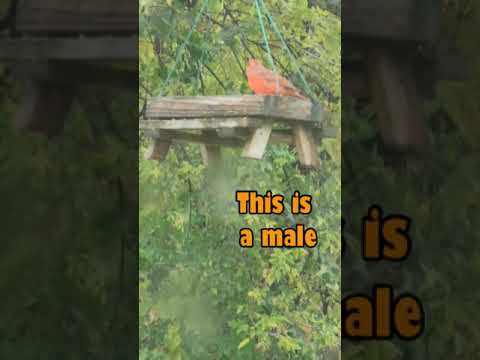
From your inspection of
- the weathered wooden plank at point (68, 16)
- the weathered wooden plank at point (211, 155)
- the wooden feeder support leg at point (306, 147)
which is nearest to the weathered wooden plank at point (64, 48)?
the weathered wooden plank at point (68, 16)

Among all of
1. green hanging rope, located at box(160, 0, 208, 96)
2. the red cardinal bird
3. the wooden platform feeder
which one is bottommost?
the wooden platform feeder

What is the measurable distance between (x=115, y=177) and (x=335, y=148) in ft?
2.12

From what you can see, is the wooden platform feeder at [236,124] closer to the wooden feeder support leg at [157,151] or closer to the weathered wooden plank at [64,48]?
the wooden feeder support leg at [157,151]

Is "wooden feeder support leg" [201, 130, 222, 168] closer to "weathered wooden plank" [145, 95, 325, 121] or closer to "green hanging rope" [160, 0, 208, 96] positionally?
"weathered wooden plank" [145, 95, 325, 121]

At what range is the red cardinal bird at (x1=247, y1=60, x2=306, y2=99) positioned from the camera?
163 centimetres

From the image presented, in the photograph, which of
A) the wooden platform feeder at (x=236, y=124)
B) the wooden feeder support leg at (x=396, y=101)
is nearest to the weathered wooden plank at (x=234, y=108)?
the wooden platform feeder at (x=236, y=124)

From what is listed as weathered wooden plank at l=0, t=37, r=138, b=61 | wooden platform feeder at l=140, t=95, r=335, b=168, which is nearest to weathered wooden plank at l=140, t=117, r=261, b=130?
wooden platform feeder at l=140, t=95, r=335, b=168

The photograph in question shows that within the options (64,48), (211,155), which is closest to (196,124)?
(211,155)

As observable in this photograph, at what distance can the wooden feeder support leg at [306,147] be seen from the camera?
5.41 ft

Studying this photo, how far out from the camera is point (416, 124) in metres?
1.85

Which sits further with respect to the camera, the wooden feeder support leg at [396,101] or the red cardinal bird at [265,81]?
the wooden feeder support leg at [396,101]

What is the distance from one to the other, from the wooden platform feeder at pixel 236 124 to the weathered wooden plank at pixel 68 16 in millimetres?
395

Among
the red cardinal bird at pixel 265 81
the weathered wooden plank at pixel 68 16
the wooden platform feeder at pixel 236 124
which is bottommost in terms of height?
the wooden platform feeder at pixel 236 124

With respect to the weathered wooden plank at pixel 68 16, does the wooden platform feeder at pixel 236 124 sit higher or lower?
lower
